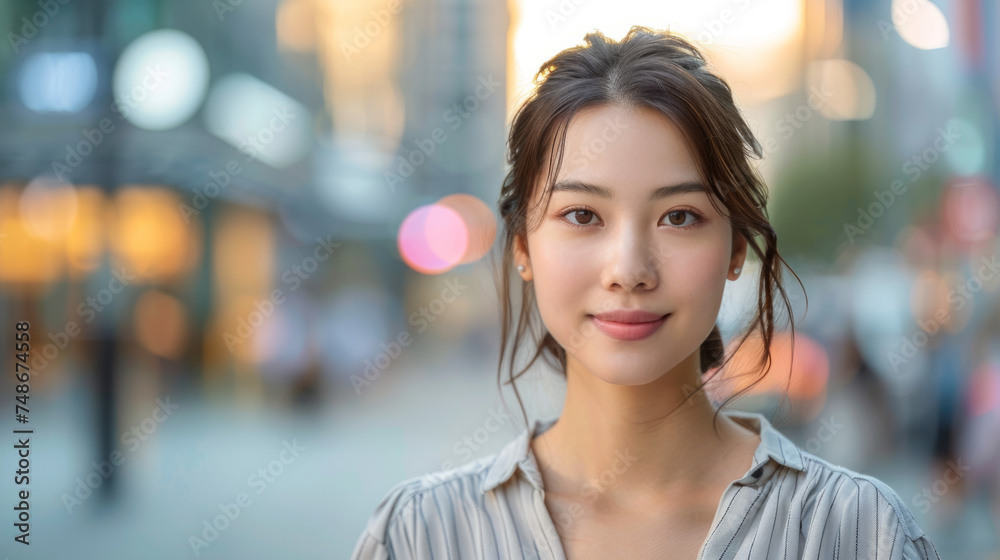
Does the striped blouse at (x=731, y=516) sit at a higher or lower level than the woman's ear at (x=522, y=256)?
lower

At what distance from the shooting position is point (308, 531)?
5.54 metres

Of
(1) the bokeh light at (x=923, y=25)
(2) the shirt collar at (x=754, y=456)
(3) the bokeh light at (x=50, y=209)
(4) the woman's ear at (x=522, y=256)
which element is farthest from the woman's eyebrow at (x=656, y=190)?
(1) the bokeh light at (x=923, y=25)

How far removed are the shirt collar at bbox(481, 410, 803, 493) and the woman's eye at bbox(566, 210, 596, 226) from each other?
1.59ft

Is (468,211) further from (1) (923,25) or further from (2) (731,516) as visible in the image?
(2) (731,516)

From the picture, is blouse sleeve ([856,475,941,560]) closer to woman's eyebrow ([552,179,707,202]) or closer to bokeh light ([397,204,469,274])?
woman's eyebrow ([552,179,707,202])

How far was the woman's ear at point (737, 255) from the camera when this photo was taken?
1577mm

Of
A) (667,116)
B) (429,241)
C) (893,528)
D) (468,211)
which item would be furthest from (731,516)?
(468,211)

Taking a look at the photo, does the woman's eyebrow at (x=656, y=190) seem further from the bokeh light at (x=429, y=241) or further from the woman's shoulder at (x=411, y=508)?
the bokeh light at (x=429, y=241)

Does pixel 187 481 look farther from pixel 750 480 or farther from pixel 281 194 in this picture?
pixel 281 194

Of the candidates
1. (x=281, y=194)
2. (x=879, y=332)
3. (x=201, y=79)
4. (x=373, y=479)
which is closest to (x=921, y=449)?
(x=879, y=332)

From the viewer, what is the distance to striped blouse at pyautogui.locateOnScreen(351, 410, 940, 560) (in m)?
1.49

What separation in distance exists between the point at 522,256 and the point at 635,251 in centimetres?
32

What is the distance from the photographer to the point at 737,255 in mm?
1590

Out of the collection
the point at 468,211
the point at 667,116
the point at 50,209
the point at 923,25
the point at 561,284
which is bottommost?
the point at 468,211
